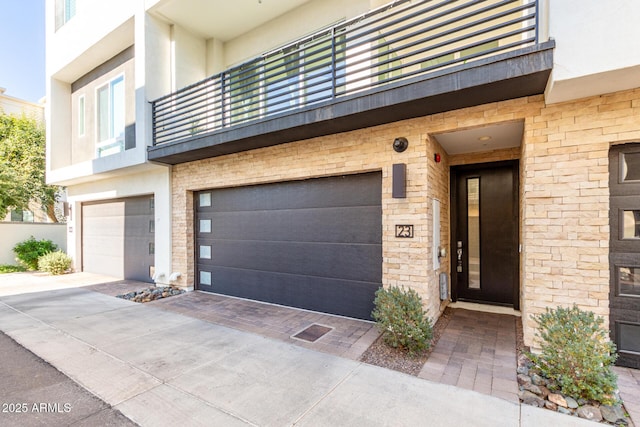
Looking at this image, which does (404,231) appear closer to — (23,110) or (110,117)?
(110,117)

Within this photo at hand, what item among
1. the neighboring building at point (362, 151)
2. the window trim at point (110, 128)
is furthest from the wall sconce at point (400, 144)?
the window trim at point (110, 128)

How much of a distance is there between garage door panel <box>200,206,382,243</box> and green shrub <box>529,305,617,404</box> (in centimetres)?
240

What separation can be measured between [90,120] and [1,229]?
6266 mm

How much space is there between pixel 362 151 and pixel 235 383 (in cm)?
355

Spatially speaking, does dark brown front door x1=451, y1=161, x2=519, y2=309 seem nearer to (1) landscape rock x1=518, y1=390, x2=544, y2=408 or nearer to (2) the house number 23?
(2) the house number 23

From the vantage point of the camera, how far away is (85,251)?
10086mm

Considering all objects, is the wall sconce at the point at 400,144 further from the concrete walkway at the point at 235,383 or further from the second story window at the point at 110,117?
the second story window at the point at 110,117

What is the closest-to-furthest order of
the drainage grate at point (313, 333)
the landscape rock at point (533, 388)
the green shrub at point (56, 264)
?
1. the landscape rock at point (533, 388)
2. the drainage grate at point (313, 333)
3. the green shrub at point (56, 264)

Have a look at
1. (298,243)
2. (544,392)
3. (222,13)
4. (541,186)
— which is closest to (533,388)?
(544,392)

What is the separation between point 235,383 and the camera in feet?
9.70

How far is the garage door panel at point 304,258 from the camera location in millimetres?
4770

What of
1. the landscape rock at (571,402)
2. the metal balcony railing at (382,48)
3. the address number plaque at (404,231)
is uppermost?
the metal balcony railing at (382,48)

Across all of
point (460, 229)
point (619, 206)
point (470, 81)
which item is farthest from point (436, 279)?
point (470, 81)

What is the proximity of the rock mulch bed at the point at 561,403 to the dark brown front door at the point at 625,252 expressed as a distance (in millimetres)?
1064
